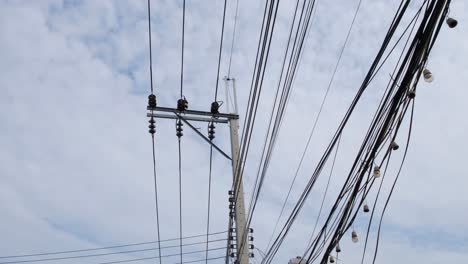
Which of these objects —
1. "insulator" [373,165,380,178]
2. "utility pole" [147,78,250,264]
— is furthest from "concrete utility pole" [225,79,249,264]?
"insulator" [373,165,380,178]

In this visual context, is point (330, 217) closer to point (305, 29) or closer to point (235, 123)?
point (305, 29)

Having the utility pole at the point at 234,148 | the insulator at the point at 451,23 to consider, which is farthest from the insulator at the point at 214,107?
the insulator at the point at 451,23

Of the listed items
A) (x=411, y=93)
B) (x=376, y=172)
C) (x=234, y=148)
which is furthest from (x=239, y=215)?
(x=411, y=93)

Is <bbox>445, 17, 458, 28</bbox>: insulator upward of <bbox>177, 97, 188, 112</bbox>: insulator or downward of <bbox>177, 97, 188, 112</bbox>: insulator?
downward

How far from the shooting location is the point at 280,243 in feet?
28.2

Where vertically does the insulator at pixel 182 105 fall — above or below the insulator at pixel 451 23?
above

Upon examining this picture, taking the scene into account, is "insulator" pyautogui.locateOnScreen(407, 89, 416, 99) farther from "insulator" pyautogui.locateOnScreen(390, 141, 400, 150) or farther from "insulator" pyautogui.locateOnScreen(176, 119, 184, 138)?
"insulator" pyautogui.locateOnScreen(176, 119, 184, 138)

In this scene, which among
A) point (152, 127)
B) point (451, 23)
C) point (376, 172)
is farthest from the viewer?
point (152, 127)

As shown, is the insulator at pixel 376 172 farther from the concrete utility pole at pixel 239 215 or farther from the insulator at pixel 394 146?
the concrete utility pole at pixel 239 215

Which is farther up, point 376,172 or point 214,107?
point 214,107

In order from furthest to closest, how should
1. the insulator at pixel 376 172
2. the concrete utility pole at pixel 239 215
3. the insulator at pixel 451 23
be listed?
the concrete utility pole at pixel 239 215 < the insulator at pixel 376 172 < the insulator at pixel 451 23

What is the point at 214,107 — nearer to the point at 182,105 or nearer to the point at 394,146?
the point at 182,105

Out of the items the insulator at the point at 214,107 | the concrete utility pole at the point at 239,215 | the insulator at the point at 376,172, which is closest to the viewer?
the insulator at the point at 376,172

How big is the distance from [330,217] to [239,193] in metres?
4.92
